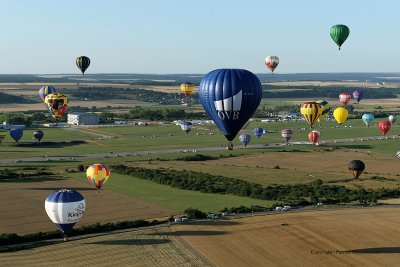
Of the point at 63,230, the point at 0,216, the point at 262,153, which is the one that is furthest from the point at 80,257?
the point at 262,153

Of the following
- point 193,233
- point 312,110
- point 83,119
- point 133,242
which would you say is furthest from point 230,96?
point 83,119

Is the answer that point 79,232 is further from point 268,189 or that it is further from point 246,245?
point 268,189

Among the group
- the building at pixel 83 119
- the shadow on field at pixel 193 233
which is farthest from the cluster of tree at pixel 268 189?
the building at pixel 83 119

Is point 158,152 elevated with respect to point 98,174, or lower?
lower

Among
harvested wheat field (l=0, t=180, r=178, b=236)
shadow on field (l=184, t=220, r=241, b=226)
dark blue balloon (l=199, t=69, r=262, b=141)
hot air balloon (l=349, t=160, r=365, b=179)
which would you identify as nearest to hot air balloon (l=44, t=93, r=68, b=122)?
harvested wheat field (l=0, t=180, r=178, b=236)

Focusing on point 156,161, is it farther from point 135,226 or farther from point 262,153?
point 135,226
